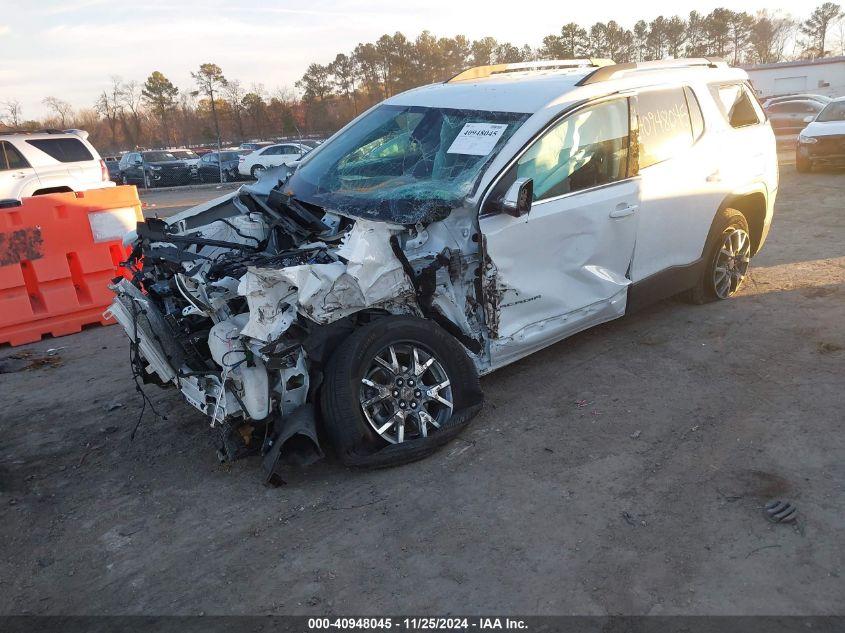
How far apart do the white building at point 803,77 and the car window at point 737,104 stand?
25.0 meters

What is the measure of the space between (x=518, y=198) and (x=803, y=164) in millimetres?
13346

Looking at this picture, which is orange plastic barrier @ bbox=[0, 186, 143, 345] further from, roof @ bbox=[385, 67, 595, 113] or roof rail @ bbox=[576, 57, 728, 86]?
roof rail @ bbox=[576, 57, 728, 86]

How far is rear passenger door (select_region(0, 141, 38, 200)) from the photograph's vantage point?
520 inches

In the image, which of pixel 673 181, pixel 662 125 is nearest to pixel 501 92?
pixel 662 125

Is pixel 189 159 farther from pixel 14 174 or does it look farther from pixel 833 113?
pixel 833 113

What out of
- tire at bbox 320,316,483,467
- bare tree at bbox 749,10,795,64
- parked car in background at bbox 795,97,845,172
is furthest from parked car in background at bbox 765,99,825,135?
bare tree at bbox 749,10,795,64

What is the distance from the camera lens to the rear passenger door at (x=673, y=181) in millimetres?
5039

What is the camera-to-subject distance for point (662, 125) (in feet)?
17.0

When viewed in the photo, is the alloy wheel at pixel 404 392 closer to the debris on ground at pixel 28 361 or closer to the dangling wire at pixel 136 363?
the dangling wire at pixel 136 363

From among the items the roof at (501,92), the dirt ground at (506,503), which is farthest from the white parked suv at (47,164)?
the roof at (501,92)

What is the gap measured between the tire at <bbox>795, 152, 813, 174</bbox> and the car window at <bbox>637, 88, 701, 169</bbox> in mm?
11138

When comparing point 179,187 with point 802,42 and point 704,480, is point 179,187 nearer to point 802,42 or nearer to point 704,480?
point 704,480

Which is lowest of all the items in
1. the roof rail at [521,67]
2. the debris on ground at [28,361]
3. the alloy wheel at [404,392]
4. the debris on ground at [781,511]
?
the debris on ground at [781,511]

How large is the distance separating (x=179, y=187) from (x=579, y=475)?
75.7 feet
